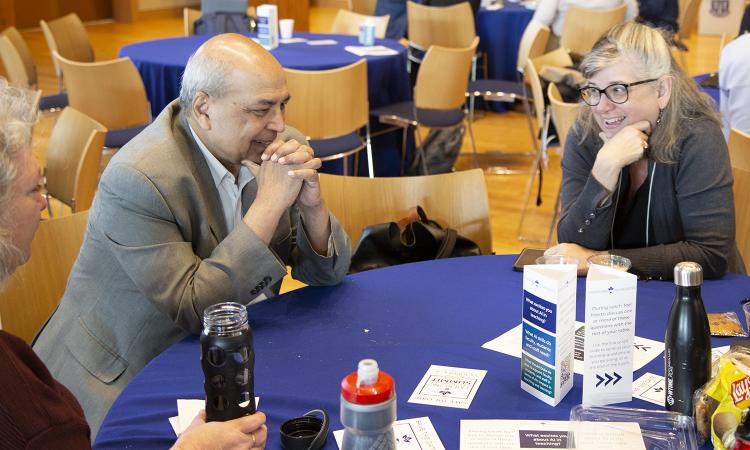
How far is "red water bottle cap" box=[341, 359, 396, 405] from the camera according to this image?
1.15 m

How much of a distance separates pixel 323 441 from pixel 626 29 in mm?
1454

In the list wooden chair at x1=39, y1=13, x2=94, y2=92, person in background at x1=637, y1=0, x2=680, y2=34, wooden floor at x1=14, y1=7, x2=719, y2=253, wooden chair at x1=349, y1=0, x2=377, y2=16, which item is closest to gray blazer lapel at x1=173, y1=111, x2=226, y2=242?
Answer: wooden floor at x1=14, y1=7, x2=719, y2=253

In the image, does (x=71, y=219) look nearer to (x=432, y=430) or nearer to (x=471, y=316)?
(x=471, y=316)

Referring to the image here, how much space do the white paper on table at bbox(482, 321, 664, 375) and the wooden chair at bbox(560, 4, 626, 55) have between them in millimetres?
4835

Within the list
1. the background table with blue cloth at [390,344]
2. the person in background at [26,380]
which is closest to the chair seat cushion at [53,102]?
the background table with blue cloth at [390,344]

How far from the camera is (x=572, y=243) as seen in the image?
2455mm

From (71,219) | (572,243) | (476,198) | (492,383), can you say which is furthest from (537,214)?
(492,383)

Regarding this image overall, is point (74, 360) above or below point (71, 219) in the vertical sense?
below

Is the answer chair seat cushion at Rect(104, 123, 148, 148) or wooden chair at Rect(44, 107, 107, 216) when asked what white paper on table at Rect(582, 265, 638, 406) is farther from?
chair seat cushion at Rect(104, 123, 148, 148)

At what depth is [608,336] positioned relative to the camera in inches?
61.2

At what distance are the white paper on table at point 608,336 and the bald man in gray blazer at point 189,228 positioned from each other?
2.52 ft

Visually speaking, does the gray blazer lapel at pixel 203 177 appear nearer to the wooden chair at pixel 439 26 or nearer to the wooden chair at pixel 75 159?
the wooden chair at pixel 75 159

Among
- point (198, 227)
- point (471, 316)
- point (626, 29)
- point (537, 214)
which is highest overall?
point (626, 29)

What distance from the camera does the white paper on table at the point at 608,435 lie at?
138cm
